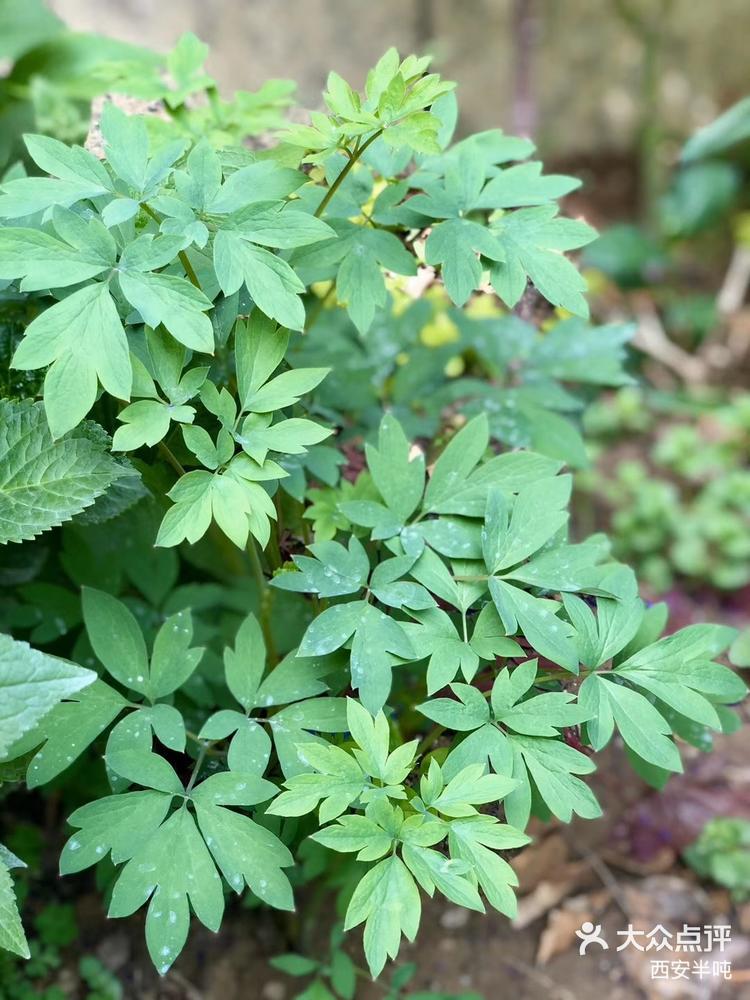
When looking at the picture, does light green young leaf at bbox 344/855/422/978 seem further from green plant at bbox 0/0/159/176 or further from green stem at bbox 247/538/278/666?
green plant at bbox 0/0/159/176

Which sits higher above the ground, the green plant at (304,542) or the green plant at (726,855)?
the green plant at (304,542)

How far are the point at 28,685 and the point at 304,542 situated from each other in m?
0.37

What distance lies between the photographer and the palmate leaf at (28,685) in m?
0.74

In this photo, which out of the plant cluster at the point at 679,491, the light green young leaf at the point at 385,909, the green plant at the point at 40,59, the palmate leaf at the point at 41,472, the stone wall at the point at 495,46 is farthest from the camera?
the stone wall at the point at 495,46

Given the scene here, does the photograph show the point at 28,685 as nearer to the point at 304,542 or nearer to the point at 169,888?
the point at 169,888

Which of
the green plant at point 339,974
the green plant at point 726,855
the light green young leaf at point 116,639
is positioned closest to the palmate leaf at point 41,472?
the light green young leaf at point 116,639

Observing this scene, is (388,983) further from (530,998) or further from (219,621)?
(219,621)

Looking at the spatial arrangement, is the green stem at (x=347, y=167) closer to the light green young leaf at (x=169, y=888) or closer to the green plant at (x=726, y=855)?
the light green young leaf at (x=169, y=888)

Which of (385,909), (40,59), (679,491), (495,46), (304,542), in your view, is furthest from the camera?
(495,46)

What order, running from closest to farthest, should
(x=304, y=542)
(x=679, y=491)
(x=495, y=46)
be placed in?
1. (x=304, y=542)
2. (x=679, y=491)
3. (x=495, y=46)

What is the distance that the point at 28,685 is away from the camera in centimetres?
75

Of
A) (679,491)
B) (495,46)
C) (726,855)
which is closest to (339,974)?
(726,855)

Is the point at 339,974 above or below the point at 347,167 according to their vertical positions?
below

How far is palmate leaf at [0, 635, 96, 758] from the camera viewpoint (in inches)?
29.0
